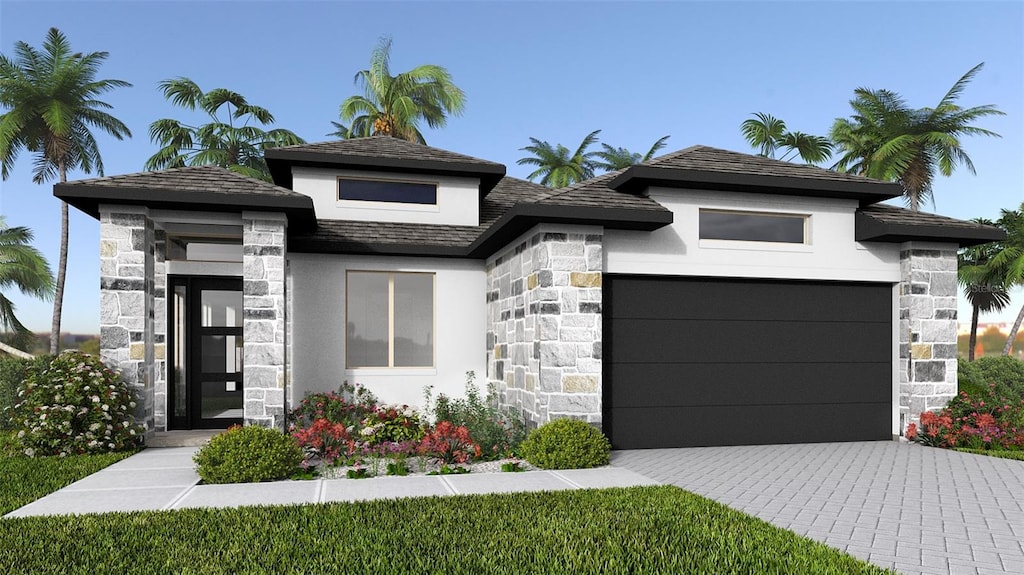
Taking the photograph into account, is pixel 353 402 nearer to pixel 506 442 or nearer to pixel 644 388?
pixel 506 442

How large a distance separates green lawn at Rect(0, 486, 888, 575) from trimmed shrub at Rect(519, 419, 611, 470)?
6.17 ft

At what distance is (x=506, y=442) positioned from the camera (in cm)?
991

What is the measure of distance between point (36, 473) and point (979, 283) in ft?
111

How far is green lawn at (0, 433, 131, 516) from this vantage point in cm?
713

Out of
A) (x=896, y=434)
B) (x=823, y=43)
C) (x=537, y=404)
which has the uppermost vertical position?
(x=823, y=43)

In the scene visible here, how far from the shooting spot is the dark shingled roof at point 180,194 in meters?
9.51

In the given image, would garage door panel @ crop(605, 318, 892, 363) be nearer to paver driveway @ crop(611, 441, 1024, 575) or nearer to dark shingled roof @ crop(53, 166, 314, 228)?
paver driveway @ crop(611, 441, 1024, 575)

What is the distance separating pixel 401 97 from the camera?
2300cm

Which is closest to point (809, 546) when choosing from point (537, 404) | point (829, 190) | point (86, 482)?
point (537, 404)

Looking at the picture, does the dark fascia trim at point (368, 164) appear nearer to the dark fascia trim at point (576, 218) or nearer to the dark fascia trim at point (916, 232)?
the dark fascia trim at point (576, 218)

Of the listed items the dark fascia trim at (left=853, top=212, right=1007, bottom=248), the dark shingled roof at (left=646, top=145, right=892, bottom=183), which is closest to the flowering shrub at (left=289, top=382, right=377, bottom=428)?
the dark shingled roof at (left=646, top=145, right=892, bottom=183)

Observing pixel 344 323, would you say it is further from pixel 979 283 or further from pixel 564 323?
pixel 979 283

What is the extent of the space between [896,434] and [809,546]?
746 centimetres

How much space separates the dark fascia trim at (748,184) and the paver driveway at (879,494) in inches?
166
